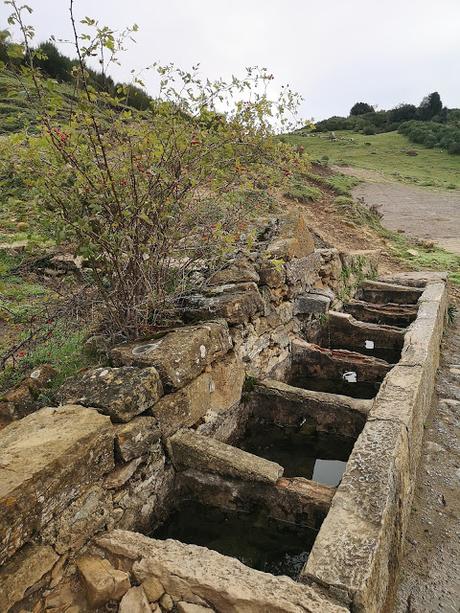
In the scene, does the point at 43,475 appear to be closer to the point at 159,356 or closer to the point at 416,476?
the point at 159,356

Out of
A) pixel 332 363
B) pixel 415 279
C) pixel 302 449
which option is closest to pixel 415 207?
pixel 415 279

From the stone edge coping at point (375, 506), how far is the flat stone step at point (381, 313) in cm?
263

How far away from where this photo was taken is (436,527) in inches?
122

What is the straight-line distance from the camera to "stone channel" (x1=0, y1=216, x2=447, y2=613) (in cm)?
192

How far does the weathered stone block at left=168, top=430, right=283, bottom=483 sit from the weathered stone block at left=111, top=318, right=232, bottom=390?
1.28 ft

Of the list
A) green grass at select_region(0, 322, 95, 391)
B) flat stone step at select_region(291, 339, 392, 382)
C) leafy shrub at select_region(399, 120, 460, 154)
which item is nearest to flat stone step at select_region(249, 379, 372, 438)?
flat stone step at select_region(291, 339, 392, 382)

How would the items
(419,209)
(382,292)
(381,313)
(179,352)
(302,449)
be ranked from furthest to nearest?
1. (419,209)
2. (382,292)
3. (381,313)
4. (302,449)
5. (179,352)

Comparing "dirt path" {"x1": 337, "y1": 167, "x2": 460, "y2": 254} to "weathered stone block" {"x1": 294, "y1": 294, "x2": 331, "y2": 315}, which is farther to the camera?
"dirt path" {"x1": 337, "y1": 167, "x2": 460, "y2": 254}

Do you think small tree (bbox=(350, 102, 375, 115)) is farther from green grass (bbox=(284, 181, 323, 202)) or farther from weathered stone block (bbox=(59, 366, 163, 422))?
weathered stone block (bbox=(59, 366, 163, 422))

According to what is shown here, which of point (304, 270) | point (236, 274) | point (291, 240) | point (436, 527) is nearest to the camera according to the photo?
point (436, 527)

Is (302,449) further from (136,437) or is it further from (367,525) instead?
(136,437)

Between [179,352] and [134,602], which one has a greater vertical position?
[179,352]

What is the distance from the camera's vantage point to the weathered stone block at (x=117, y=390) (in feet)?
8.23

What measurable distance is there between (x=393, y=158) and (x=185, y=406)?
31270 millimetres
